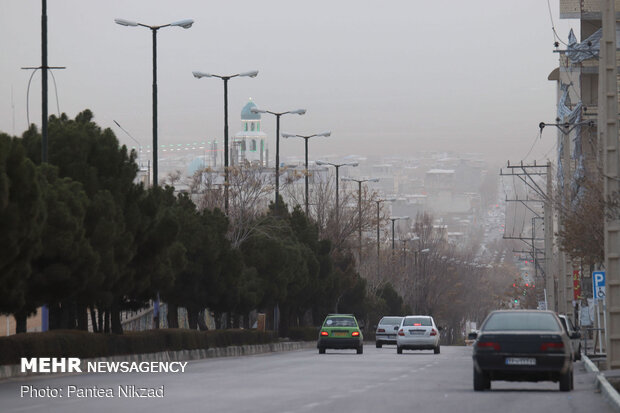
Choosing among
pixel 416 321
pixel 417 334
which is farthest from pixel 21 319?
pixel 416 321

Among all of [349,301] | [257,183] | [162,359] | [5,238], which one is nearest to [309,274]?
[257,183]

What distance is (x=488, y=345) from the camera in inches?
995

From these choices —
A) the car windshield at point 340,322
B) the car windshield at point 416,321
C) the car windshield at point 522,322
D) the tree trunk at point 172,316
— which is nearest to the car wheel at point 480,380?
the car windshield at point 522,322

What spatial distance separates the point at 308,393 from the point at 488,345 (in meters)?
3.54

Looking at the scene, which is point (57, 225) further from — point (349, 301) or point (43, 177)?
point (349, 301)

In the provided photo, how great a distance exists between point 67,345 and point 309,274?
41119 millimetres

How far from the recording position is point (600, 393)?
25062 mm

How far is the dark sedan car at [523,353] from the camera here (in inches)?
987

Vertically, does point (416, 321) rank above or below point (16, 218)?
below

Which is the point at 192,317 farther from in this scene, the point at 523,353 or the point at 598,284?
the point at 523,353

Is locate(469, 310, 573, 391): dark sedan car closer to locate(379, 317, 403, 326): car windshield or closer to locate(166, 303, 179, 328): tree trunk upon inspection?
locate(166, 303, 179, 328): tree trunk

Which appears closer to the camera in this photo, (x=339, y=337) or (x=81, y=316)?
(x=81, y=316)

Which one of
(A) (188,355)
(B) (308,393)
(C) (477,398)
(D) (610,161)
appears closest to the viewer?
(C) (477,398)

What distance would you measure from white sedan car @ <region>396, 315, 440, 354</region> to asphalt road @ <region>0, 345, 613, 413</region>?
21.8 meters
